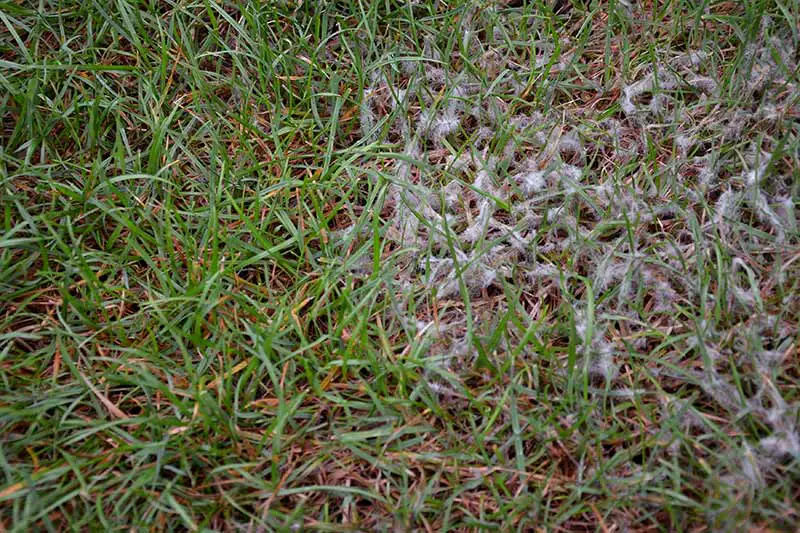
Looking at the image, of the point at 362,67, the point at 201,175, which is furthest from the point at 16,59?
the point at 362,67

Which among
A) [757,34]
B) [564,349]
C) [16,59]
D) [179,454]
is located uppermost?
[757,34]

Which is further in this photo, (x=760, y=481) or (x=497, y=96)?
(x=497, y=96)

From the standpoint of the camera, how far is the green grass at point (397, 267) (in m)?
1.84

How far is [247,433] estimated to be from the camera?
1.92 metres

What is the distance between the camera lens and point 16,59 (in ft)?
8.41

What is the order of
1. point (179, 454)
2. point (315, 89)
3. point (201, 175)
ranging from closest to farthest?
point (179, 454)
point (201, 175)
point (315, 89)

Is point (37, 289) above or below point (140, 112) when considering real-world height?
below

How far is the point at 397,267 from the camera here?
2189 mm

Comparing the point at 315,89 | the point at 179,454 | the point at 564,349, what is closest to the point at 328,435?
the point at 179,454

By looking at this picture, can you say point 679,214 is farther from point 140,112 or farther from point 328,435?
point 140,112

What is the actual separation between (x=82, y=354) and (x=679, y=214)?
6.09 feet

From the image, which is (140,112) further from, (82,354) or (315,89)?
(82,354)

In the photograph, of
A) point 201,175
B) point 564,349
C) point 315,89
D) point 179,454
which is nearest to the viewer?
point 179,454

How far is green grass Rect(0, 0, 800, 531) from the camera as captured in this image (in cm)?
184
